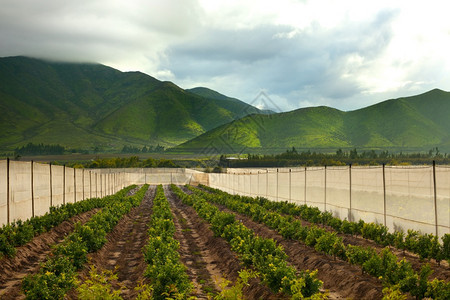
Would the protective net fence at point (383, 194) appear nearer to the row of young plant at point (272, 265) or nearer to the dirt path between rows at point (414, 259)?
the dirt path between rows at point (414, 259)

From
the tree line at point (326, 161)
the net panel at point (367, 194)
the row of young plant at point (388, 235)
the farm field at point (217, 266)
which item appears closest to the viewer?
the farm field at point (217, 266)

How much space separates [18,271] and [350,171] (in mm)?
15923

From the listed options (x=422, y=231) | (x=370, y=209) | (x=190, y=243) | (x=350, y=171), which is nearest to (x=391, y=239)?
(x=422, y=231)

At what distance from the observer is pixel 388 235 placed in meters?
17.5

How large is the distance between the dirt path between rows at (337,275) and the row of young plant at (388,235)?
2381 millimetres

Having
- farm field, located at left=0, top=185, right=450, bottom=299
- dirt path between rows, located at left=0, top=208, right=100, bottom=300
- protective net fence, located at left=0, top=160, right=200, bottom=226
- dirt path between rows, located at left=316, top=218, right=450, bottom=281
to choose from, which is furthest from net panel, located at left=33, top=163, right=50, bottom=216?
dirt path between rows, located at left=316, top=218, right=450, bottom=281

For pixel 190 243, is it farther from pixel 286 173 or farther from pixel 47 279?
pixel 286 173

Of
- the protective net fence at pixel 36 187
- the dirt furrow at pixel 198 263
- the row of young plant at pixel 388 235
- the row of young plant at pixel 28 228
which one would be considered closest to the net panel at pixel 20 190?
the protective net fence at pixel 36 187

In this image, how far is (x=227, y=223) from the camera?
21.8 m

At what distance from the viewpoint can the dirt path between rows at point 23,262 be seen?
12.2 m

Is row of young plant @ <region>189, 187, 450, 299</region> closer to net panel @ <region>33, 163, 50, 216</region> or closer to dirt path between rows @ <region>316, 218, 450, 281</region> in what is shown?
dirt path between rows @ <region>316, 218, 450, 281</region>

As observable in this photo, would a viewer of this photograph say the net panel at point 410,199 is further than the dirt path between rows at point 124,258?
Yes

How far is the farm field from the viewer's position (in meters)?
10.6

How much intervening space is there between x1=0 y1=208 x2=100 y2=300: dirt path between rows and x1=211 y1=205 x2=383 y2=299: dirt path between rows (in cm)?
830
